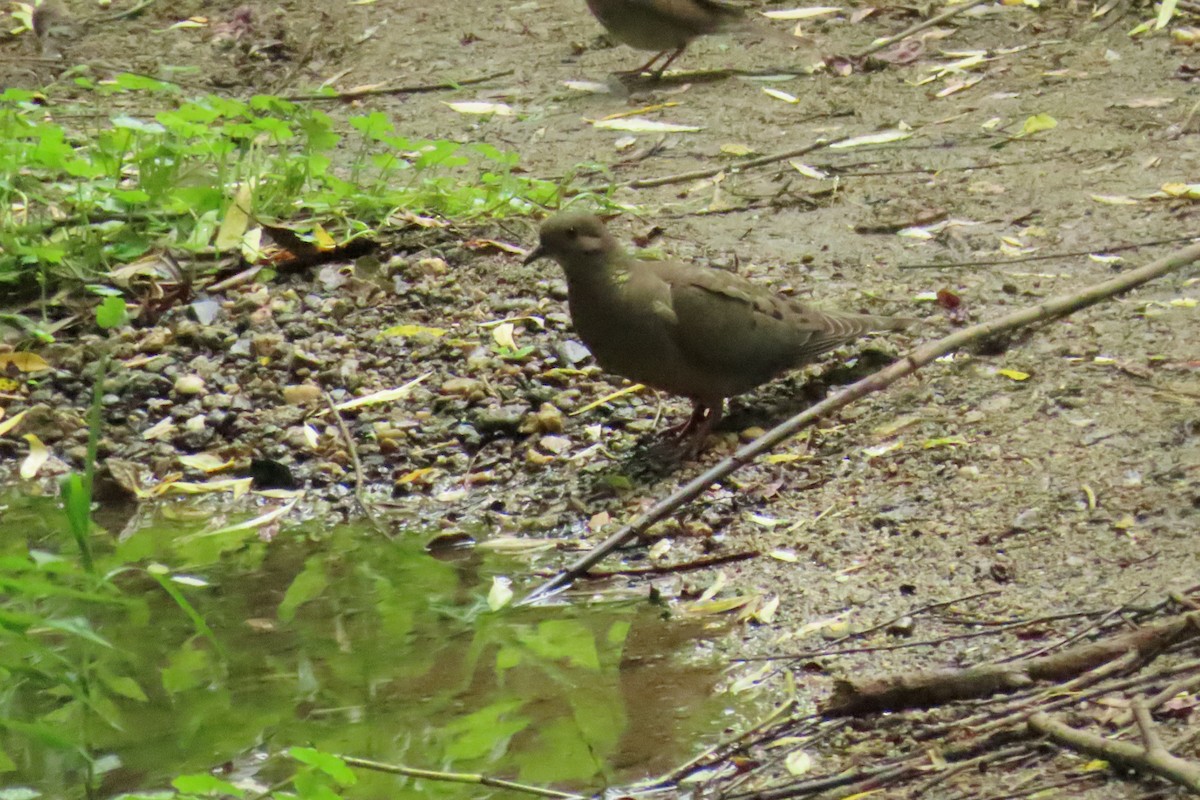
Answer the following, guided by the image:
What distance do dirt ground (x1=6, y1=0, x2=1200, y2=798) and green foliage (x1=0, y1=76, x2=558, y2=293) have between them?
0.97 feet

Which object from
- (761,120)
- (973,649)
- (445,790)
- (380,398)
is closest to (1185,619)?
(973,649)

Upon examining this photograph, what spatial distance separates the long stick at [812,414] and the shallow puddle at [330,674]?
0.17m

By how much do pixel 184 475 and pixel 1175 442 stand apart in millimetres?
3106

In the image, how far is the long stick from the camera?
12.6ft

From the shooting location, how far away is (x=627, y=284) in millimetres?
4672

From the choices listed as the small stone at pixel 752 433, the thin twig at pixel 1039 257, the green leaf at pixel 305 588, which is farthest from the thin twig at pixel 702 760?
the thin twig at pixel 1039 257

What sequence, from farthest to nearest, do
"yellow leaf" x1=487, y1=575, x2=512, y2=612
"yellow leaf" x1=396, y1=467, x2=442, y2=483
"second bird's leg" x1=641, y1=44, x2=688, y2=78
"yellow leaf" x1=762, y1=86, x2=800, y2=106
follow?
"second bird's leg" x1=641, y1=44, x2=688, y2=78
"yellow leaf" x1=762, y1=86, x2=800, y2=106
"yellow leaf" x1=396, y1=467, x2=442, y2=483
"yellow leaf" x1=487, y1=575, x2=512, y2=612

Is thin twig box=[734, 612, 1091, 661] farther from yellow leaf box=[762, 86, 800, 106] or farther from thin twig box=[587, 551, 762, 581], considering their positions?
yellow leaf box=[762, 86, 800, 106]

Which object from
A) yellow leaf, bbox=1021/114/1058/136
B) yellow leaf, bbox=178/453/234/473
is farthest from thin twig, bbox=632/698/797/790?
yellow leaf, bbox=1021/114/1058/136

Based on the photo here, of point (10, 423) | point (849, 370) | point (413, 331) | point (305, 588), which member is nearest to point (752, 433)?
point (849, 370)

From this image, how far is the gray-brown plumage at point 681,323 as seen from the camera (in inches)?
181

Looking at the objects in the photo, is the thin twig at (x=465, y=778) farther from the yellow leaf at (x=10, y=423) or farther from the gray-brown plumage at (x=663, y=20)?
the gray-brown plumage at (x=663, y=20)

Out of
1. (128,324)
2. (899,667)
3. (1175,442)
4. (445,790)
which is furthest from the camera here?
(128,324)

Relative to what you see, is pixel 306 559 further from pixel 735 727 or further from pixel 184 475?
pixel 735 727
